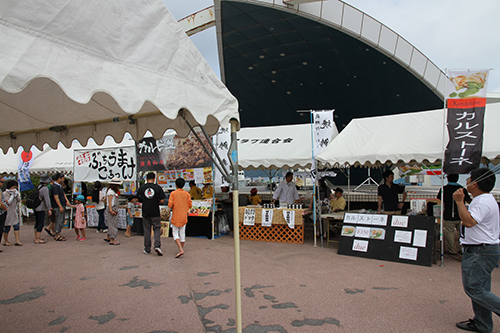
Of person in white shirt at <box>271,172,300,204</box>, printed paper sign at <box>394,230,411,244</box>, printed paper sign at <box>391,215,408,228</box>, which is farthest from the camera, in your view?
person in white shirt at <box>271,172,300,204</box>

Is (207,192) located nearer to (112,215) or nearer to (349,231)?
(112,215)

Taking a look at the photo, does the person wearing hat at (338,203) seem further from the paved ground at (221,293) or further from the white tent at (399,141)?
the paved ground at (221,293)

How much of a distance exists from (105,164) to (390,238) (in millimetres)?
9289

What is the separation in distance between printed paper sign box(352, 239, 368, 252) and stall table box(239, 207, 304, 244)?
156 cm

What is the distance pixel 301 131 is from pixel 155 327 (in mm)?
7810

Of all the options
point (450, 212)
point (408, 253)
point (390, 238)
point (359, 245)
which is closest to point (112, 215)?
point (359, 245)

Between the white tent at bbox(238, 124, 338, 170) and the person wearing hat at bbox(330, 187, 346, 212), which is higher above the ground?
the white tent at bbox(238, 124, 338, 170)

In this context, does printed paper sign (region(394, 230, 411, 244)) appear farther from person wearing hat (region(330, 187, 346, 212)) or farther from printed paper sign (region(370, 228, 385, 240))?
person wearing hat (region(330, 187, 346, 212))

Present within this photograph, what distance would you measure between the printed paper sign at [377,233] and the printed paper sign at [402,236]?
248 mm

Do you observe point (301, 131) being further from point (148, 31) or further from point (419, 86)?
point (419, 86)

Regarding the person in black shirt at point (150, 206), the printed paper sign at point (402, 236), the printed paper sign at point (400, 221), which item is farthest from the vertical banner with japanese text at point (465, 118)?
the person in black shirt at point (150, 206)

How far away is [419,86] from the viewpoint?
24922mm

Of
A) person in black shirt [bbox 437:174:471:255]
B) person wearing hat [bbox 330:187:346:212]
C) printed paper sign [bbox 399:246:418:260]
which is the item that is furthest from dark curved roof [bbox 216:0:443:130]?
printed paper sign [bbox 399:246:418:260]

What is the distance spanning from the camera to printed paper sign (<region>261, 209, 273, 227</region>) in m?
8.23
